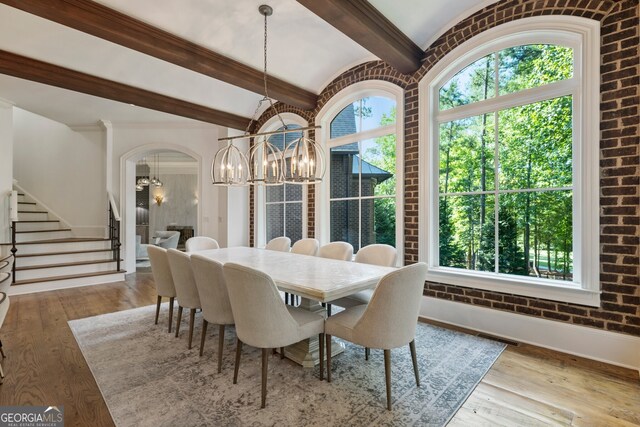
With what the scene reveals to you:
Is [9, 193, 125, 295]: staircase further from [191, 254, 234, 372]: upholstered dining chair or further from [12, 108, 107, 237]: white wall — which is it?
[191, 254, 234, 372]: upholstered dining chair

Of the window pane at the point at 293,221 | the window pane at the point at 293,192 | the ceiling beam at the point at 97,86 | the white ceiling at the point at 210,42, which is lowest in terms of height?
the window pane at the point at 293,221

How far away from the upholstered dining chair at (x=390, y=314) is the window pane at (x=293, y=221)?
3.39m

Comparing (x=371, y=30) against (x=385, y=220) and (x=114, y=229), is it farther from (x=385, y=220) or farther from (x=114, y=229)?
(x=114, y=229)

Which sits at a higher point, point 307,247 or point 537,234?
point 537,234

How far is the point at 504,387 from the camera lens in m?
2.09

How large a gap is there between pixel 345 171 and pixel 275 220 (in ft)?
6.24

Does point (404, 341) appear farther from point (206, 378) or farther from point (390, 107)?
point (390, 107)

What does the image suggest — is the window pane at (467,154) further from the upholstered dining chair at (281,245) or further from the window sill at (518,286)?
the upholstered dining chair at (281,245)

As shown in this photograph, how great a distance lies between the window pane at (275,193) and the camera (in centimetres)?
573

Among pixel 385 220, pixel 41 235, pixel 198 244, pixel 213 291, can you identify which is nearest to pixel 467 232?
pixel 385 220

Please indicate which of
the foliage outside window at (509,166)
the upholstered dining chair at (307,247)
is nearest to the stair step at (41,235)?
the upholstered dining chair at (307,247)

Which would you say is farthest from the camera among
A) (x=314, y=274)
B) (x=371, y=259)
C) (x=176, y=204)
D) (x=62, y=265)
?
(x=176, y=204)

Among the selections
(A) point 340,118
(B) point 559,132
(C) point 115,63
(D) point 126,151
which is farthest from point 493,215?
(D) point 126,151

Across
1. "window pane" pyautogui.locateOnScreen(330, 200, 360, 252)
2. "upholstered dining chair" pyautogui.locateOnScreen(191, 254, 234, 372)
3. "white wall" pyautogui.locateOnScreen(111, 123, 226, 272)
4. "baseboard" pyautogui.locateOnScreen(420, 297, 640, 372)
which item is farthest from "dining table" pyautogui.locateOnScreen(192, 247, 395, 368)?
"white wall" pyautogui.locateOnScreen(111, 123, 226, 272)
